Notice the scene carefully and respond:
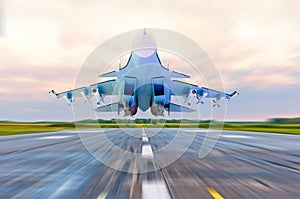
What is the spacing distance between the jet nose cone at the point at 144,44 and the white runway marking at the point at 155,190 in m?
16.6

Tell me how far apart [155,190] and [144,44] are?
59.3 feet

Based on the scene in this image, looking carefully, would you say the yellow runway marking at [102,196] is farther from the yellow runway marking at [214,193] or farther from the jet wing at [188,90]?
the jet wing at [188,90]

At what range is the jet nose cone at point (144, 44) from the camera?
22.0 metres

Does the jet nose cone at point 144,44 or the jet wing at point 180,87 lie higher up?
the jet nose cone at point 144,44

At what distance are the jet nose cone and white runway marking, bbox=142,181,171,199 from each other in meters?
16.6

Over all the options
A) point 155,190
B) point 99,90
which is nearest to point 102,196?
point 155,190

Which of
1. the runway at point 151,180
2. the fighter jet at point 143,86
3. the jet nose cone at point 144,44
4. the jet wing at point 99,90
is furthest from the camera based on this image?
the jet wing at point 99,90

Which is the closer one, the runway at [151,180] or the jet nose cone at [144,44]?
the runway at [151,180]

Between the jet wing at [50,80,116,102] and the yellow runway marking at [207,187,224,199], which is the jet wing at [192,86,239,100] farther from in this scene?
the yellow runway marking at [207,187,224,199]

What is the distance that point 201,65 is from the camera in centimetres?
1205

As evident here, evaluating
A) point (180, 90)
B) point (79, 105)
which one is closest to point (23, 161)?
point (79, 105)

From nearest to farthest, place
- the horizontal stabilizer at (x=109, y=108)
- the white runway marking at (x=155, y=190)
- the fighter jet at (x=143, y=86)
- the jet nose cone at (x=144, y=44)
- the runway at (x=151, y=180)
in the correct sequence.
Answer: the white runway marking at (x=155, y=190) → the runway at (x=151, y=180) → the fighter jet at (x=143, y=86) → the horizontal stabilizer at (x=109, y=108) → the jet nose cone at (x=144, y=44)

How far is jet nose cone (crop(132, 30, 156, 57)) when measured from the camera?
72.0ft

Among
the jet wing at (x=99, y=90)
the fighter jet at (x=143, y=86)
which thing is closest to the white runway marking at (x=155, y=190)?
the fighter jet at (x=143, y=86)
